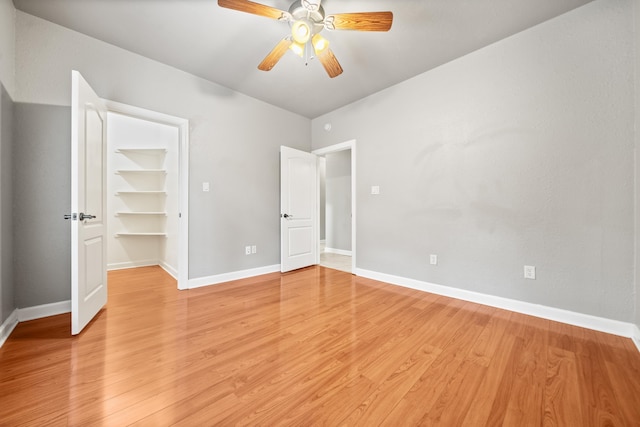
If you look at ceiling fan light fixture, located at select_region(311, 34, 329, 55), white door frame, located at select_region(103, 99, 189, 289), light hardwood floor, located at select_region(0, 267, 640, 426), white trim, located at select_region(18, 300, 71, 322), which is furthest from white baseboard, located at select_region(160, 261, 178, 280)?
ceiling fan light fixture, located at select_region(311, 34, 329, 55)

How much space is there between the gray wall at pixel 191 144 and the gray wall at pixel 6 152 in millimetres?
76

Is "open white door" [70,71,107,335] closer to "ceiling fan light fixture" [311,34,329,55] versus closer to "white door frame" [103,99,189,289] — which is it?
"white door frame" [103,99,189,289]

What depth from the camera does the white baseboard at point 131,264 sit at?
3.86 metres

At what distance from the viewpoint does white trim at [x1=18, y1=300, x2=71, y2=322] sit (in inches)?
80.0

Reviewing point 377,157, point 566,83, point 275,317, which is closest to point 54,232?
point 275,317

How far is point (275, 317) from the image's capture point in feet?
7.01

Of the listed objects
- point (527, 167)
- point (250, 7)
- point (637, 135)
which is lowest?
point (527, 167)

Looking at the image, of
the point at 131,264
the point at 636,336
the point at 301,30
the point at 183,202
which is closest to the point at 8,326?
the point at 183,202

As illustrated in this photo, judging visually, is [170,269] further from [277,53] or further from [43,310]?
[277,53]

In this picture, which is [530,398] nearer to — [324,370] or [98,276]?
[324,370]

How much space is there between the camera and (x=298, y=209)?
396 cm

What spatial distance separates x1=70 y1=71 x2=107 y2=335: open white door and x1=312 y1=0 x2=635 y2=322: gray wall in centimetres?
313

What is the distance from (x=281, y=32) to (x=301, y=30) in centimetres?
52

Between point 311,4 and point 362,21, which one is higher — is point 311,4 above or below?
above
